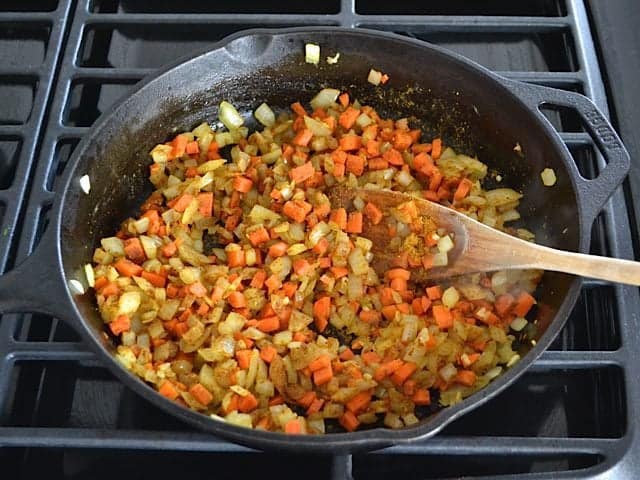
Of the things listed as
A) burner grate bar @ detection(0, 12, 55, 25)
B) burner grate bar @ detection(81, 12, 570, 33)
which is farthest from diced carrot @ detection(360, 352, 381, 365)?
burner grate bar @ detection(0, 12, 55, 25)

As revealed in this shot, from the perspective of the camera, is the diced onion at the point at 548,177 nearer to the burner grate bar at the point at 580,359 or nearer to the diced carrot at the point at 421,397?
the burner grate bar at the point at 580,359

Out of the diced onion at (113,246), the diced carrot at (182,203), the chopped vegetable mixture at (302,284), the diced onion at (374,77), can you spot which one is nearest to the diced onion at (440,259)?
the chopped vegetable mixture at (302,284)

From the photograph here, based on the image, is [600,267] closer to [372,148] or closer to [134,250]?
[372,148]

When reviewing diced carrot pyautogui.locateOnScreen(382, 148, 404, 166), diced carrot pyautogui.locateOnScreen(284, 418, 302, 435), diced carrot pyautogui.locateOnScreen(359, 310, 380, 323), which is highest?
diced carrot pyautogui.locateOnScreen(382, 148, 404, 166)

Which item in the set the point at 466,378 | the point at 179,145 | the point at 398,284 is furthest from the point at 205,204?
the point at 466,378

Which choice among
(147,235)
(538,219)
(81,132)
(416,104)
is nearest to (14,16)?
(81,132)

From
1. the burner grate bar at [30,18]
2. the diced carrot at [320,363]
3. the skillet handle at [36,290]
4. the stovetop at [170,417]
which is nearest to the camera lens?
the skillet handle at [36,290]

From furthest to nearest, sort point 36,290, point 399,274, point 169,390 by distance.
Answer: point 399,274
point 169,390
point 36,290

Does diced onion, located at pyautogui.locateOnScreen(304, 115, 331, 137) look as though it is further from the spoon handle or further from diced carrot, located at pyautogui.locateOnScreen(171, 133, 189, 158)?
the spoon handle
